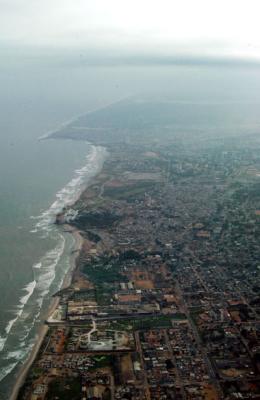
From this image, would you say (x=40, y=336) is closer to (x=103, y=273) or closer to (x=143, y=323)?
(x=143, y=323)

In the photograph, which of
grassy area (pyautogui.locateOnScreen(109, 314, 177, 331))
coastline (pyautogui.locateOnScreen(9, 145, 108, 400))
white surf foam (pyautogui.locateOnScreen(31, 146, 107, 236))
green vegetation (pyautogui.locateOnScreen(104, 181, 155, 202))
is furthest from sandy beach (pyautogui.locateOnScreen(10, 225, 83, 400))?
green vegetation (pyautogui.locateOnScreen(104, 181, 155, 202))

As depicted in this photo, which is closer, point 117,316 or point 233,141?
point 117,316

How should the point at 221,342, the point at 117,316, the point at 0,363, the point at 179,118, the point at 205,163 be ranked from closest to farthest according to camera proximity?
1. the point at 0,363
2. the point at 221,342
3. the point at 117,316
4. the point at 205,163
5. the point at 179,118

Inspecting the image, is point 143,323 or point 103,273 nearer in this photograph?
point 143,323

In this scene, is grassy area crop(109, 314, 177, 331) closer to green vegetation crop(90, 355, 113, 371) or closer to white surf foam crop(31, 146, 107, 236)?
green vegetation crop(90, 355, 113, 371)

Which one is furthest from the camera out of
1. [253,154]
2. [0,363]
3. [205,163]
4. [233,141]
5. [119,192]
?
[233,141]

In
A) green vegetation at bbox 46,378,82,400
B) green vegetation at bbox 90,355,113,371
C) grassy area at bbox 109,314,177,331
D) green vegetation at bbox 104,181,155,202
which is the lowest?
green vegetation at bbox 104,181,155,202

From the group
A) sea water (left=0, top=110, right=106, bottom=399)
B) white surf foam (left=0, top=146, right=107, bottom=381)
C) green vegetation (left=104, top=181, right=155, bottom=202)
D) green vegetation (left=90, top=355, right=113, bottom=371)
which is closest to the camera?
green vegetation (left=90, top=355, right=113, bottom=371)

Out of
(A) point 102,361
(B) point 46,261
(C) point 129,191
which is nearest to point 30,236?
(B) point 46,261

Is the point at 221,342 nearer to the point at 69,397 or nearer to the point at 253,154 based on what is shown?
the point at 69,397

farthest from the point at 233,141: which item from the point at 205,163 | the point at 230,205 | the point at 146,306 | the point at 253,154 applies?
the point at 146,306

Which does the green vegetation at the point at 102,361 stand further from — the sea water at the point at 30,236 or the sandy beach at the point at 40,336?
the sea water at the point at 30,236
